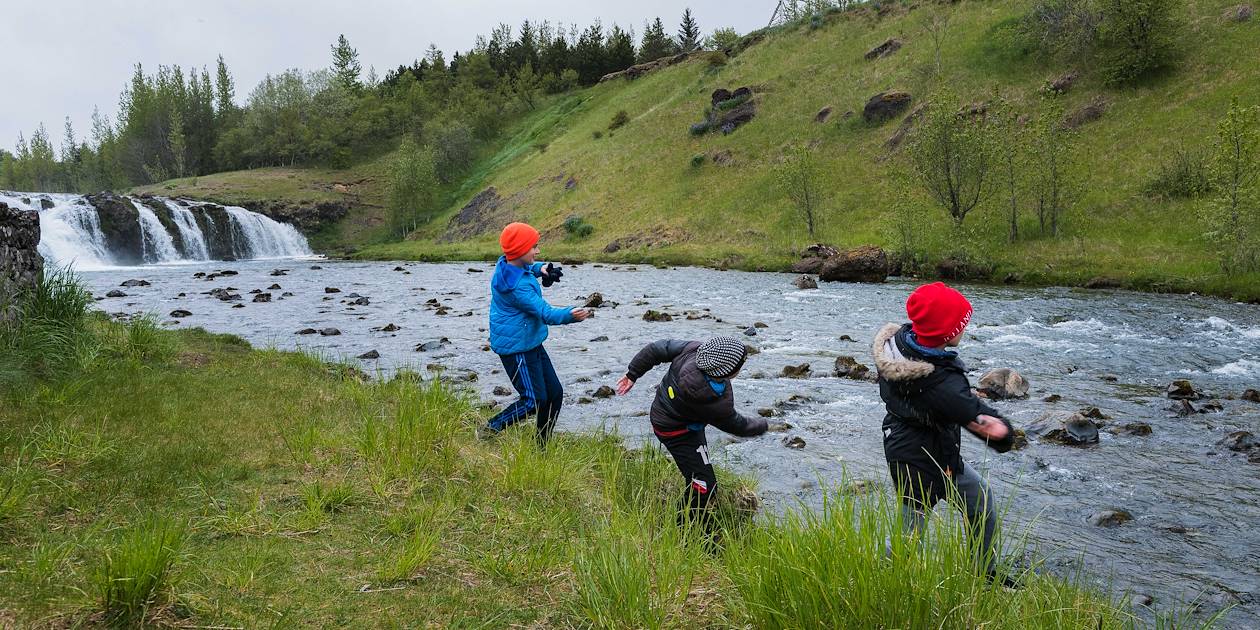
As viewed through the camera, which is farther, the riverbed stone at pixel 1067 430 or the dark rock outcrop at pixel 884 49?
the dark rock outcrop at pixel 884 49

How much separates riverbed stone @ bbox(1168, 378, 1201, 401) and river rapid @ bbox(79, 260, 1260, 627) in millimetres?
275

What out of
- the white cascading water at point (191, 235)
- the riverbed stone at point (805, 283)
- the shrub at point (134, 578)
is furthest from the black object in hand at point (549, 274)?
the white cascading water at point (191, 235)

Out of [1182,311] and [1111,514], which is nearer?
[1111,514]

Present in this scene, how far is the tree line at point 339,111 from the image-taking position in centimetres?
11888

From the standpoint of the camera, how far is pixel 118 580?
3.68m

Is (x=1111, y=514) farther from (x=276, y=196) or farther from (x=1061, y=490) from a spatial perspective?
(x=276, y=196)

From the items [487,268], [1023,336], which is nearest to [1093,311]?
[1023,336]

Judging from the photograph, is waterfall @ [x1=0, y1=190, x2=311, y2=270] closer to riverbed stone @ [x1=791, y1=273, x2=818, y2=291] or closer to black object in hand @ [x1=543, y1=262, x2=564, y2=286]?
riverbed stone @ [x1=791, y1=273, x2=818, y2=291]

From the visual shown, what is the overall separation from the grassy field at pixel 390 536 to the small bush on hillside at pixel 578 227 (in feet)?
178

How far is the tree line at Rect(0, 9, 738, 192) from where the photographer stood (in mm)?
118875

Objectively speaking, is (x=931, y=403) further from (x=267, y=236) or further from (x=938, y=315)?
(x=267, y=236)

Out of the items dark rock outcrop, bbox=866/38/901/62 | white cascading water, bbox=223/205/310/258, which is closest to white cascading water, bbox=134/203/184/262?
white cascading water, bbox=223/205/310/258

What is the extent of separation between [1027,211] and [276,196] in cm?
8755

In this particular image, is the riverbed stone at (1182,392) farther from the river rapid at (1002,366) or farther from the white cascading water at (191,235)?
the white cascading water at (191,235)
